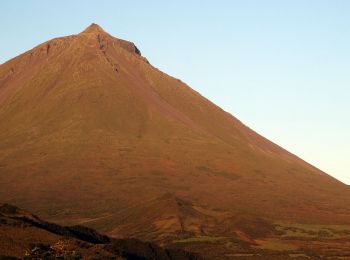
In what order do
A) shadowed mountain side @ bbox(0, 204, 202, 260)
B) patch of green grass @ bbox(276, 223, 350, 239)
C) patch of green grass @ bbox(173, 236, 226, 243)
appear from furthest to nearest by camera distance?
patch of green grass @ bbox(276, 223, 350, 239) < patch of green grass @ bbox(173, 236, 226, 243) < shadowed mountain side @ bbox(0, 204, 202, 260)

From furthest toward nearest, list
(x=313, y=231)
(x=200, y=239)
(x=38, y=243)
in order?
(x=313, y=231)
(x=200, y=239)
(x=38, y=243)

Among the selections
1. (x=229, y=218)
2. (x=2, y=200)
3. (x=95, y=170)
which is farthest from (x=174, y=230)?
(x=95, y=170)

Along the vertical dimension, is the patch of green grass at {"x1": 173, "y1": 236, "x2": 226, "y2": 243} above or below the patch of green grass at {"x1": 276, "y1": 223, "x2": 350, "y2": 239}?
below

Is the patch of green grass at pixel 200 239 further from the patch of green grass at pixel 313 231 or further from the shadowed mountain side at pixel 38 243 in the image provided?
the shadowed mountain side at pixel 38 243

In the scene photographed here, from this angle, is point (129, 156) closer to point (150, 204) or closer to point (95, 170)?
point (95, 170)

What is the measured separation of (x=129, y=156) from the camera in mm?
195625

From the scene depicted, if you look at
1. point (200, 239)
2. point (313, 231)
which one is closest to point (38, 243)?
point (200, 239)

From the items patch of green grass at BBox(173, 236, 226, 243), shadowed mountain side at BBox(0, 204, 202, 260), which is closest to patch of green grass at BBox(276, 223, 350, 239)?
patch of green grass at BBox(173, 236, 226, 243)

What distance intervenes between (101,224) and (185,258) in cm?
5387

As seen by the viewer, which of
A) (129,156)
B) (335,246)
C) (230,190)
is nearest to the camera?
(335,246)

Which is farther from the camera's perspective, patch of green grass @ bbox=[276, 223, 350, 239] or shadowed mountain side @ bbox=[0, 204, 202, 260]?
patch of green grass @ bbox=[276, 223, 350, 239]

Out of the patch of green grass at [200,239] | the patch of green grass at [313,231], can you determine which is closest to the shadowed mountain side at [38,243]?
the patch of green grass at [200,239]

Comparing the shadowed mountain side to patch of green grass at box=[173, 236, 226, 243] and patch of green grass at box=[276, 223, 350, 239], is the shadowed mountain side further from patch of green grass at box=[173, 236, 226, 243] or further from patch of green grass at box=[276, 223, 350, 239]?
patch of green grass at box=[276, 223, 350, 239]

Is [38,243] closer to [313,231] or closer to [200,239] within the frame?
[200,239]
